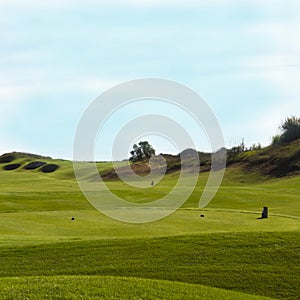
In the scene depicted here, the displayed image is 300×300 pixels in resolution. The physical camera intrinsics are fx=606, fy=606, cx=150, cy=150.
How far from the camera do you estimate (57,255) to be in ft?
62.7

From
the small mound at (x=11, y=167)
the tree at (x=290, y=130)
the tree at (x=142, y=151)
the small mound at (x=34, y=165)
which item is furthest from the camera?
the small mound at (x=11, y=167)

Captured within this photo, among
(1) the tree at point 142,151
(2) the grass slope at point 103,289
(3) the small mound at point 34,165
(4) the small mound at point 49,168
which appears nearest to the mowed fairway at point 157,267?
(2) the grass slope at point 103,289

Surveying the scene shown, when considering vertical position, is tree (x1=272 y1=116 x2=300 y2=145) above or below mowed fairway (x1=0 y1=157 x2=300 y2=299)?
above

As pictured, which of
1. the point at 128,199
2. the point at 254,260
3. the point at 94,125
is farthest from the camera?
the point at 128,199

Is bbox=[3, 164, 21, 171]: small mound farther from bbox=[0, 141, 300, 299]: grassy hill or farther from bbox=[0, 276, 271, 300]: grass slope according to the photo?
bbox=[0, 276, 271, 300]: grass slope

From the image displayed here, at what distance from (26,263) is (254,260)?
22.6 ft

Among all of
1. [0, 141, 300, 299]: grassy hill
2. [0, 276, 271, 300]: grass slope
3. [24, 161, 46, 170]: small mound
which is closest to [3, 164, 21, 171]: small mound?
[24, 161, 46, 170]: small mound

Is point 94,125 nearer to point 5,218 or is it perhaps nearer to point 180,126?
point 180,126

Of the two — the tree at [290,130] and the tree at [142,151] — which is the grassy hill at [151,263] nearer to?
the tree at [290,130]

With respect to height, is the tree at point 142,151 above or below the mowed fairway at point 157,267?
above

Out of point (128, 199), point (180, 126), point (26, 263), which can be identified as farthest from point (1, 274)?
point (128, 199)

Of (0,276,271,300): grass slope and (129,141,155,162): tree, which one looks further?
(129,141,155,162): tree

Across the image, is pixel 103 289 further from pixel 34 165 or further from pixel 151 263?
pixel 34 165

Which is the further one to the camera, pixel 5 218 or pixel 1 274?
pixel 5 218
